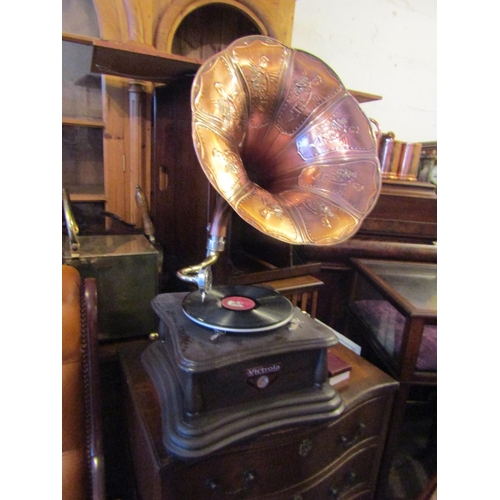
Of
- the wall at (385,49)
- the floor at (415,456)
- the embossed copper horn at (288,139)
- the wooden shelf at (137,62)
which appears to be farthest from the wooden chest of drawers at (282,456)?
the wall at (385,49)

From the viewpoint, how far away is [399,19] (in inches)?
72.1

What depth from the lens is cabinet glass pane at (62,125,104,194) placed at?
1.26m

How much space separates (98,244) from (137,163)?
39 cm

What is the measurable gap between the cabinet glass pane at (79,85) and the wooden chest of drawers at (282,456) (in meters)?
0.85

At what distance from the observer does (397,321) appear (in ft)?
4.26

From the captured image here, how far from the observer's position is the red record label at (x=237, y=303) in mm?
824

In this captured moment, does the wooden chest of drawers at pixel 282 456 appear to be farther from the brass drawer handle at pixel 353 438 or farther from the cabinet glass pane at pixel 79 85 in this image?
the cabinet glass pane at pixel 79 85

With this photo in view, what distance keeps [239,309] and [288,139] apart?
473 mm

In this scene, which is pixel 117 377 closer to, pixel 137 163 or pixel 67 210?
pixel 67 210

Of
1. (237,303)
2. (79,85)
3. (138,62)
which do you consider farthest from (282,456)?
(79,85)

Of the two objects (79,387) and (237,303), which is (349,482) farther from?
(79,387)

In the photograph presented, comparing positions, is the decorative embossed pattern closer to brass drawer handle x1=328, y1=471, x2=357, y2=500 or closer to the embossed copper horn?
the embossed copper horn
